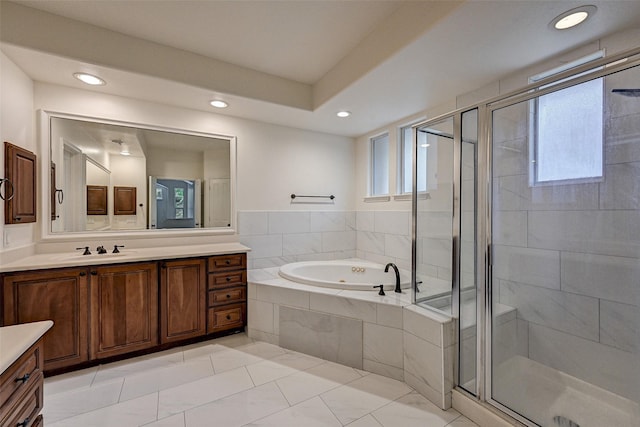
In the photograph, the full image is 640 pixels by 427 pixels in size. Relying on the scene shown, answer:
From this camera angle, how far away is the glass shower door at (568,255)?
5.36 feet

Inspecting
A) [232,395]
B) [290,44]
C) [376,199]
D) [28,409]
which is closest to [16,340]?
[28,409]

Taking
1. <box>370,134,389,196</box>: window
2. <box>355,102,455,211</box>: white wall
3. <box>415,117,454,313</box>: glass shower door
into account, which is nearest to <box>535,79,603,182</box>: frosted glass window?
<box>415,117,454,313</box>: glass shower door

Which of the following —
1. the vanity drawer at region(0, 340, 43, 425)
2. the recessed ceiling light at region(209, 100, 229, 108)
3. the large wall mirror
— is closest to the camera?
the vanity drawer at region(0, 340, 43, 425)

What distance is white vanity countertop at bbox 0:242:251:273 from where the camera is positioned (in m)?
2.04

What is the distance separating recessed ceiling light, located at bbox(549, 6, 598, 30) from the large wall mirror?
2.91m

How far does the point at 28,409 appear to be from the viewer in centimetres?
101

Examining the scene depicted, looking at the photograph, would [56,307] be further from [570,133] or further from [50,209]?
[570,133]

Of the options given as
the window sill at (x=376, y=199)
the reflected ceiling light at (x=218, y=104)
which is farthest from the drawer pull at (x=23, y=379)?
the window sill at (x=376, y=199)

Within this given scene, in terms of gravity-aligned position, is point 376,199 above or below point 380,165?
below

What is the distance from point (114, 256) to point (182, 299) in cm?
66

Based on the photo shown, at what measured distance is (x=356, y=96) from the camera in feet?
8.87

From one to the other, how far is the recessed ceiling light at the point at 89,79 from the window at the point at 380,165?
3.01 m

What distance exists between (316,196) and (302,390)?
2.37 m

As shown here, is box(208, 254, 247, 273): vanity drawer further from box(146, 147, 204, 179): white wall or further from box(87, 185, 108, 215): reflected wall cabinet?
box(87, 185, 108, 215): reflected wall cabinet
